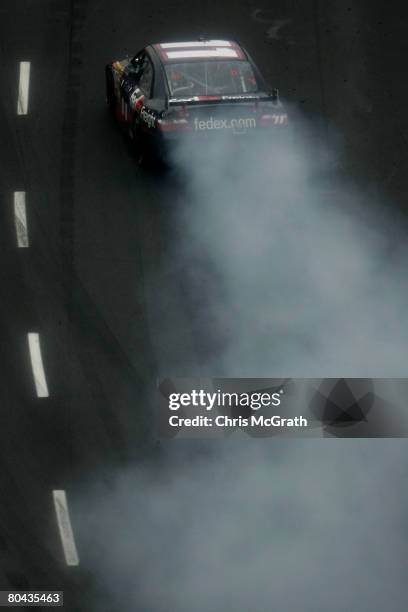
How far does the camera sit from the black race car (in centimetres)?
1712

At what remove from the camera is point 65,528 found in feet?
41.3

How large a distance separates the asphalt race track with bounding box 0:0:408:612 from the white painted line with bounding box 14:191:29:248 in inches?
3.2

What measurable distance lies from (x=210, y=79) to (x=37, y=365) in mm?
5275

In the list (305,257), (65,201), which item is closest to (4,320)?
(65,201)

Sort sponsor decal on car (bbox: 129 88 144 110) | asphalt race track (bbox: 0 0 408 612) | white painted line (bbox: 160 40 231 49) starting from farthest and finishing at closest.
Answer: white painted line (bbox: 160 40 231 49) < sponsor decal on car (bbox: 129 88 144 110) < asphalt race track (bbox: 0 0 408 612)

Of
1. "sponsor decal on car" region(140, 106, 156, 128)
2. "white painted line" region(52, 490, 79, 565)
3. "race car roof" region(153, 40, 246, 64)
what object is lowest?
"white painted line" region(52, 490, 79, 565)

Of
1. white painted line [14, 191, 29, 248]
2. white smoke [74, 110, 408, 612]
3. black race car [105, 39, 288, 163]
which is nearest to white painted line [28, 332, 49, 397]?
white smoke [74, 110, 408, 612]

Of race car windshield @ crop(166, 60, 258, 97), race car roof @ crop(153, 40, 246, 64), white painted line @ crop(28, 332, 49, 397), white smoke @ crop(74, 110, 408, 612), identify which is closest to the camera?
white smoke @ crop(74, 110, 408, 612)

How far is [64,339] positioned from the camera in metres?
15.1

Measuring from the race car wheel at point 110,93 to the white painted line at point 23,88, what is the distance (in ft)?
4.12

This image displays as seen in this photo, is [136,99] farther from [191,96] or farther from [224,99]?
[224,99]

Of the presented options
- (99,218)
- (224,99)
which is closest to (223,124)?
(224,99)

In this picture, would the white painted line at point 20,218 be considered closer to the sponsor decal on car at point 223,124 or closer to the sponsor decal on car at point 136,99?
the sponsor decal on car at point 136,99

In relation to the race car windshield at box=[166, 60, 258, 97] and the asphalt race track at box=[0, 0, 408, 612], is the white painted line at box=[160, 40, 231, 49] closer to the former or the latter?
the race car windshield at box=[166, 60, 258, 97]
